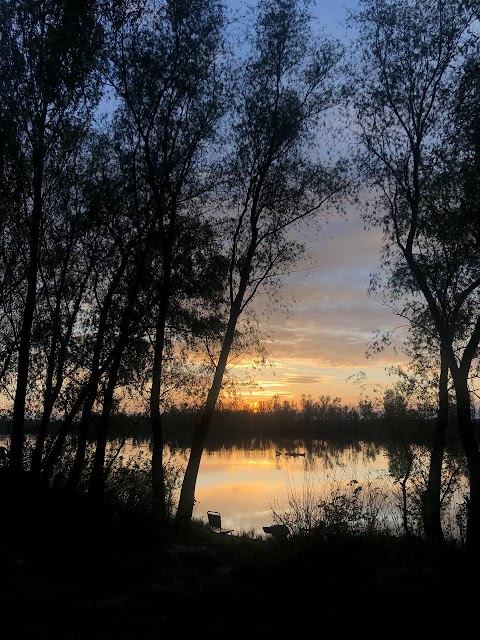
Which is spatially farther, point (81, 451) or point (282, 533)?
point (81, 451)

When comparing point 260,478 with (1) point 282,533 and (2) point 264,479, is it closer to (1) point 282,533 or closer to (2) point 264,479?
(2) point 264,479

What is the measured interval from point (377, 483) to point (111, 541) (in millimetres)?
26984

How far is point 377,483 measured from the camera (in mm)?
33406

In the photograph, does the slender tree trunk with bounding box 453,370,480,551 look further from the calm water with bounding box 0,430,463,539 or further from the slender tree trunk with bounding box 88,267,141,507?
the slender tree trunk with bounding box 88,267,141,507

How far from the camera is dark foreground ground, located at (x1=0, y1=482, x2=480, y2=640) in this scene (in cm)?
601

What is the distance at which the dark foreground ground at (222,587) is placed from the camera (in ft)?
19.7

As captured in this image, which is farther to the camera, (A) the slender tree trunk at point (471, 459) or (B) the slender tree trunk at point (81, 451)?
(B) the slender tree trunk at point (81, 451)

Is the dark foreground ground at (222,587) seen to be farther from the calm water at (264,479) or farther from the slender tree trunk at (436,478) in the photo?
the slender tree trunk at (436,478)

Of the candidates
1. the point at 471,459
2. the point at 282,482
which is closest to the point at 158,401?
the point at 471,459

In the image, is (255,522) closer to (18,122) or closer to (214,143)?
(214,143)

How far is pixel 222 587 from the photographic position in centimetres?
736

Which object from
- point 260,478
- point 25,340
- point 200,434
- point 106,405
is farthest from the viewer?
point 260,478

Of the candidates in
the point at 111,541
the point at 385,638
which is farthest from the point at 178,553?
the point at 385,638

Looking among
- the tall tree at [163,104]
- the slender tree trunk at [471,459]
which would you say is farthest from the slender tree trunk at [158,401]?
the slender tree trunk at [471,459]
